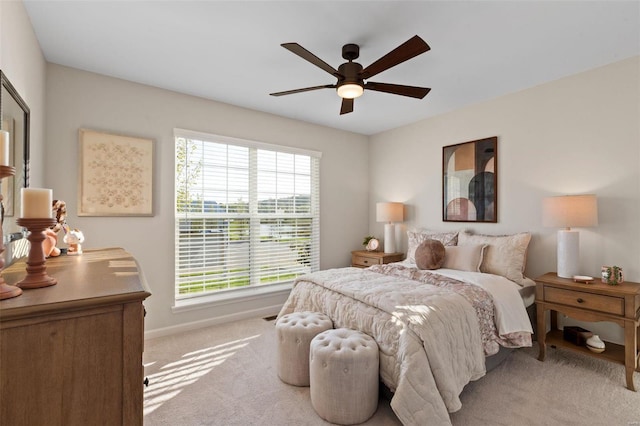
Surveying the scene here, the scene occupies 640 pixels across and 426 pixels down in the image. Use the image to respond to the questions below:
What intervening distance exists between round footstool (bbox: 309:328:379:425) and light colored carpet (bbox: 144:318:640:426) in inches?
4.0

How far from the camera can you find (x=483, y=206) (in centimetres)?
376

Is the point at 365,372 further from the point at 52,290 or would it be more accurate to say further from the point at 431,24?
the point at 431,24

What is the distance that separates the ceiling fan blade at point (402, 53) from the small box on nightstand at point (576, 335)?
2.85 meters

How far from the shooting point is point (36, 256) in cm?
109

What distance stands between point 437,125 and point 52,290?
14.4ft

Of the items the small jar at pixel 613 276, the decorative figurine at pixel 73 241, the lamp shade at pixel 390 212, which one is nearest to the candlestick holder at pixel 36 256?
the decorative figurine at pixel 73 241

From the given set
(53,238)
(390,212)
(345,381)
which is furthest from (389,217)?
(53,238)

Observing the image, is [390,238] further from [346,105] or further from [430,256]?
[346,105]

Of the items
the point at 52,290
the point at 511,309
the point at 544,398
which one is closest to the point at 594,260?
the point at 511,309

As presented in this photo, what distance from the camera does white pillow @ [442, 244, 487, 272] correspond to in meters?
3.22

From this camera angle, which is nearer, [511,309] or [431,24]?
[431,24]

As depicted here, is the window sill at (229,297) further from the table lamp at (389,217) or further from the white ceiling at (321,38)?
the white ceiling at (321,38)

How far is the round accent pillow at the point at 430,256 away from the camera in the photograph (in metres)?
3.33

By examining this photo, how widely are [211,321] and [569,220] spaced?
3882 millimetres
